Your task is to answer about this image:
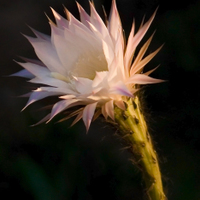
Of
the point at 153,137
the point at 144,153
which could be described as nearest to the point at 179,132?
the point at 153,137

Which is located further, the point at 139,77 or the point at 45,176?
the point at 45,176

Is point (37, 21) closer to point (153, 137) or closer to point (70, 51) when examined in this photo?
point (70, 51)

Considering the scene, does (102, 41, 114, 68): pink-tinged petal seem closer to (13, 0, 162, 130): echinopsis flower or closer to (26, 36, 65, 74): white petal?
(13, 0, 162, 130): echinopsis flower

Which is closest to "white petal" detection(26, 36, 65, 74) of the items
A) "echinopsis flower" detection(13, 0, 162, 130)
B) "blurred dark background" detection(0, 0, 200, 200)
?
"echinopsis flower" detection(13, 0, 162, 130)

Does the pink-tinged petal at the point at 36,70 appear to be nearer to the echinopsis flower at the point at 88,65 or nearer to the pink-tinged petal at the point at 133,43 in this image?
the echinopsis flower at the point at 88,65

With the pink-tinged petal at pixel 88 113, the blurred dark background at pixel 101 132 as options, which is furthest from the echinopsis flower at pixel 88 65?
the blurred dark background at pixel 101 132
